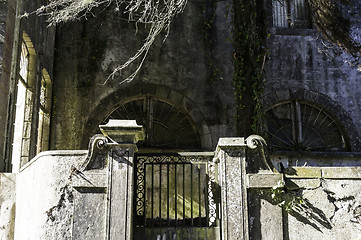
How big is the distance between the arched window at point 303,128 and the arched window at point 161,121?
2028mm

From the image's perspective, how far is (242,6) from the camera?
9812mm

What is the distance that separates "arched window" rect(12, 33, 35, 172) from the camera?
29.2ft

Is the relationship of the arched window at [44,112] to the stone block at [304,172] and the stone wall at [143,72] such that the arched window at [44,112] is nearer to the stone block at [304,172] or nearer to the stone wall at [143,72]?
the stone wall at [143,72]

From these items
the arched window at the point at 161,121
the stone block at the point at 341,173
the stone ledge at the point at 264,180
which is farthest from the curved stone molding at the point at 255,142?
the arched window at the point at 161,121

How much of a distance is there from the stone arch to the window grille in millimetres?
1959

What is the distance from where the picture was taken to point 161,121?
11.2 meters

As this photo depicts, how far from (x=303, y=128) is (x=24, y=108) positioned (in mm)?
6905

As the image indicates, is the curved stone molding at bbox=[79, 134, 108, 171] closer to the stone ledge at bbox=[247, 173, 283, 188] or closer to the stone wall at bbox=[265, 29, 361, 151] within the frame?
the stone ledge at bbox=[247, 173, 283, 188]

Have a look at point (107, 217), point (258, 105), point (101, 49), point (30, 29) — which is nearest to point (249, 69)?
point (258, 105)

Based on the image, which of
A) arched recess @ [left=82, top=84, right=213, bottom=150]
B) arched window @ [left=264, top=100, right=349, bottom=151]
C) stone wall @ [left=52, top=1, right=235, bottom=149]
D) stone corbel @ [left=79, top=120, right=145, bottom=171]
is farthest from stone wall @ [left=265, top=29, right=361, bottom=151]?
stone corbel @ [left=79, top=120, right=145, bottom=171]

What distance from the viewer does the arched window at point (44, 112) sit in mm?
10414

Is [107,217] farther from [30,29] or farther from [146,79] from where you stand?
[146,79]

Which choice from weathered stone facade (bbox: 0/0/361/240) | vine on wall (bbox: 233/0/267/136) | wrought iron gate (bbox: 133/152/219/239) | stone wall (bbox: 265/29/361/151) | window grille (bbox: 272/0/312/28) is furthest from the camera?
window grille (bbox: 272/0/312/28)

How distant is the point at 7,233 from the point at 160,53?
6451mm
